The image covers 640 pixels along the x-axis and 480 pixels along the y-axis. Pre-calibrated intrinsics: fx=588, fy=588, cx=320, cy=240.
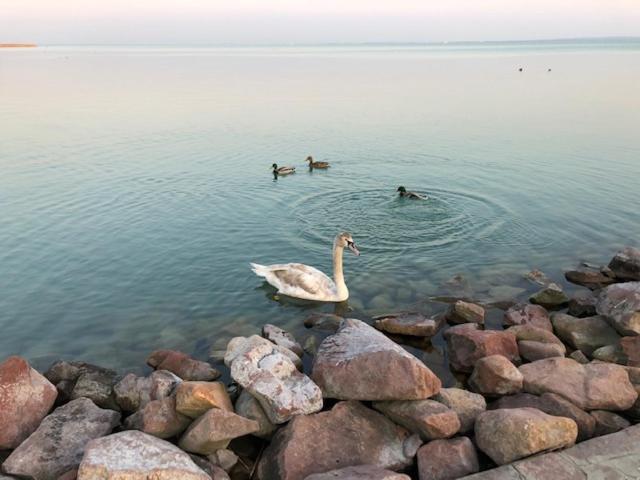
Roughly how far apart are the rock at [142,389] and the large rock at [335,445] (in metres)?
2.28

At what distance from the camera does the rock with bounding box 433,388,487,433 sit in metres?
9.41

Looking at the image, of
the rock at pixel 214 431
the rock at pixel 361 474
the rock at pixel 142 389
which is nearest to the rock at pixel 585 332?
the rock at pixel 361 474

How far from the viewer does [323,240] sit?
18859 mm

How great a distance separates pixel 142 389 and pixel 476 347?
6.34 metres

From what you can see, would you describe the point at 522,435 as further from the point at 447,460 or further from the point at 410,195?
the point at 410,195

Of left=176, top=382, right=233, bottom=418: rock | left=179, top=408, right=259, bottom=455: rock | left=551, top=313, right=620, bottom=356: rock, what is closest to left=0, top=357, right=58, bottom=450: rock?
left=176, top=382, right=233, bottom=418: rock

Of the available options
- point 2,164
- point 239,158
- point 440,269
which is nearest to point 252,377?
point 440,269

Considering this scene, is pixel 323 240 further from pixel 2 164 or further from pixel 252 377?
pixel 2 164

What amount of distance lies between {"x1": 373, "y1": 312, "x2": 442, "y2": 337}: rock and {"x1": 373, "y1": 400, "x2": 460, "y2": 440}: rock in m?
3.69

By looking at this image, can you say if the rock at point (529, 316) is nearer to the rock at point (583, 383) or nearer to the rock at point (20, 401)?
the rock at point (583, 383)

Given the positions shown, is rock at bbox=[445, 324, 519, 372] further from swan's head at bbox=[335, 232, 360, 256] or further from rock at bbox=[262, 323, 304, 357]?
swan's head at bbox=[335, 232, 360, 256]

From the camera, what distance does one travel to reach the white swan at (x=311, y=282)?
1498 cm

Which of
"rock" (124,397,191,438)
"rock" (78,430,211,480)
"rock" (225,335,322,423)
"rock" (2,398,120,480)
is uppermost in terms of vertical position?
"rock" (225,335,322,423)

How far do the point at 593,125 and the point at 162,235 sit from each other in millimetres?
31284
